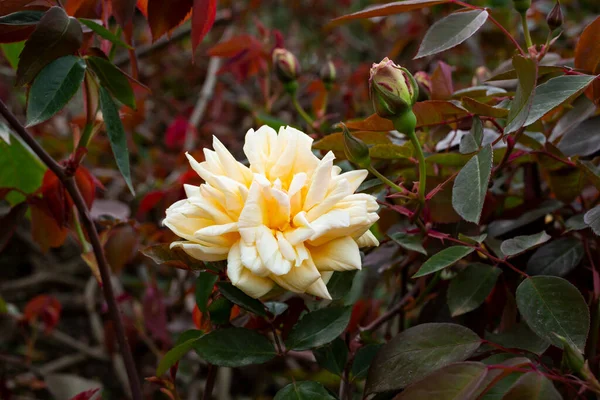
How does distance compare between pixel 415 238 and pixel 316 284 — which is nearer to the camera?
pixel 316 284

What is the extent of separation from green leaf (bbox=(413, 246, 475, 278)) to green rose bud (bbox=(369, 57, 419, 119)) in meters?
0.13

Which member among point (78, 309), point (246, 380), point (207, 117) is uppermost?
point (207, 117)

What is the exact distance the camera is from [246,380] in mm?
1854

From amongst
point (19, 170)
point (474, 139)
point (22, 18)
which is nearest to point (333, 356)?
point (474, 139)

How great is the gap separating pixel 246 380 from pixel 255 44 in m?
1.06

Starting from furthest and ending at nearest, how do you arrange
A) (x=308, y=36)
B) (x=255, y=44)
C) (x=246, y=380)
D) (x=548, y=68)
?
1. (x=308, y=36)
2. (x=246, y=380)
3. (x=255, y=44)
4. (x=548, y=68)

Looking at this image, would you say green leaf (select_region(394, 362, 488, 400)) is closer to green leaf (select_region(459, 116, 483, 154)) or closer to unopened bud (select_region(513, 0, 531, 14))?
green leaf (select_region(459, 116, 483, 154))

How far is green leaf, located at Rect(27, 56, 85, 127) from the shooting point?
0.58 metres

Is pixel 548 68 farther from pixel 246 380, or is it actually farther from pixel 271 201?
pixel 246 380

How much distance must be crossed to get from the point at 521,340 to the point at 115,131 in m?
0.49

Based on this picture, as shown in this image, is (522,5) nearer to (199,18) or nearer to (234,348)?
(199,18)

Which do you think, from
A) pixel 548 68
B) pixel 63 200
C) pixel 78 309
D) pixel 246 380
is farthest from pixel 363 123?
pixel 78 309

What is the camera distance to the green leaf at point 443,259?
0.52 m

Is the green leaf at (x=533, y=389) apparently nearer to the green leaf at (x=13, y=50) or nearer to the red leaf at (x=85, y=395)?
the red leaf at (x=85, y=395)
